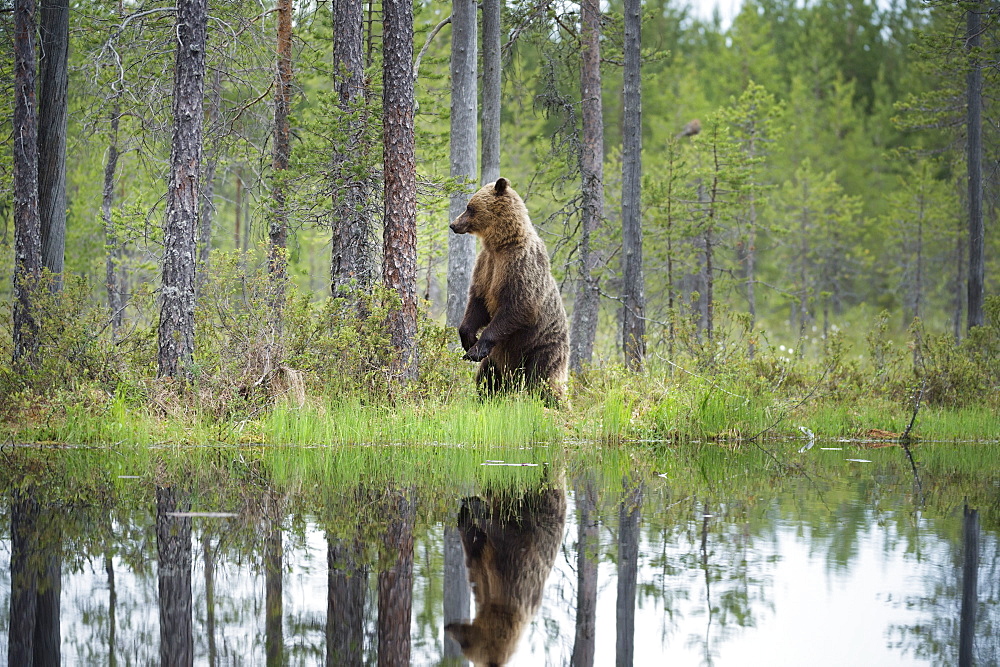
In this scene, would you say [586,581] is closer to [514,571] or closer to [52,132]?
[514,571]

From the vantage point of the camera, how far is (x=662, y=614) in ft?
14.1

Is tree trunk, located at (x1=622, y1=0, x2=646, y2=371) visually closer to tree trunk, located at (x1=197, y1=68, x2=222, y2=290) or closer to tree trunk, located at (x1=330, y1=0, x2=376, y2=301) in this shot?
tree trunk, located at (x1=330, y1=0, x2=376, y2=301)

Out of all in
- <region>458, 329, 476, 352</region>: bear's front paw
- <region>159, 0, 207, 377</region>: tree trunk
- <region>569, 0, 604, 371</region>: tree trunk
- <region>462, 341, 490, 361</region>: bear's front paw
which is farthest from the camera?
<region>569, 0, 604, 371</region>: tree trunk

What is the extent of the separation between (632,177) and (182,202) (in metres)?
7.66

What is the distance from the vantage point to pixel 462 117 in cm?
1378

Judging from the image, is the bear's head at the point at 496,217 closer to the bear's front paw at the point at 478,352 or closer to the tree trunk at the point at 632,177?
the bear's front paw at the point at 478,352

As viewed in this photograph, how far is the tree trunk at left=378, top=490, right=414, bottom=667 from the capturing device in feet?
12.2

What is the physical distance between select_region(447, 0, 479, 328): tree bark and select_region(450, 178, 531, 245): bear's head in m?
2.33

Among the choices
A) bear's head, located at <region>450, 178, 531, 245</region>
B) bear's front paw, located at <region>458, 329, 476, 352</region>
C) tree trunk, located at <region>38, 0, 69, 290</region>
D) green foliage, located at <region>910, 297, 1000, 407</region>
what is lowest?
green foliage, located at <region>910, 297, 1000, 407</region>

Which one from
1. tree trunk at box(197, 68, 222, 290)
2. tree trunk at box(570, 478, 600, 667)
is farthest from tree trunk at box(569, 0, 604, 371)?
tree trunk at box(570, 478, 600, 667)

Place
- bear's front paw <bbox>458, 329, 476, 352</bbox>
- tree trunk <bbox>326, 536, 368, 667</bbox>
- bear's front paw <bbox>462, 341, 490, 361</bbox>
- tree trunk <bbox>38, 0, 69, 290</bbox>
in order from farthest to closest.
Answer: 1. tree trunk <bbox>38, 0, 69, 290</bbox>
2. bear's front paw <bbox>458, 329, 476, 352</bbox>
3. bear's front paw <bbox>462, 341, 490, 361</bbox>
4. tree trunk <bbox>326, 536, 368, 667</bbox>

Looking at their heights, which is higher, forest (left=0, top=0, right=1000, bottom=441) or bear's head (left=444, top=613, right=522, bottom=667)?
forest (left=0, top=0, right=1000, bottom=441)

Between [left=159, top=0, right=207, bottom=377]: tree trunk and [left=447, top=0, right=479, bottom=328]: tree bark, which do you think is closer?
[left=159, top=0, right=207, bottom=377]: tree trunk

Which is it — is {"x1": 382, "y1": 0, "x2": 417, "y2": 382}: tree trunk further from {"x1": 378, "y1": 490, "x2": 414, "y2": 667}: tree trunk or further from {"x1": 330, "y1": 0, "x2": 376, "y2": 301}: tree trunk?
{"x1": 378, "y1": 490, "x2": 414, "y2": 667}: tree trunk
